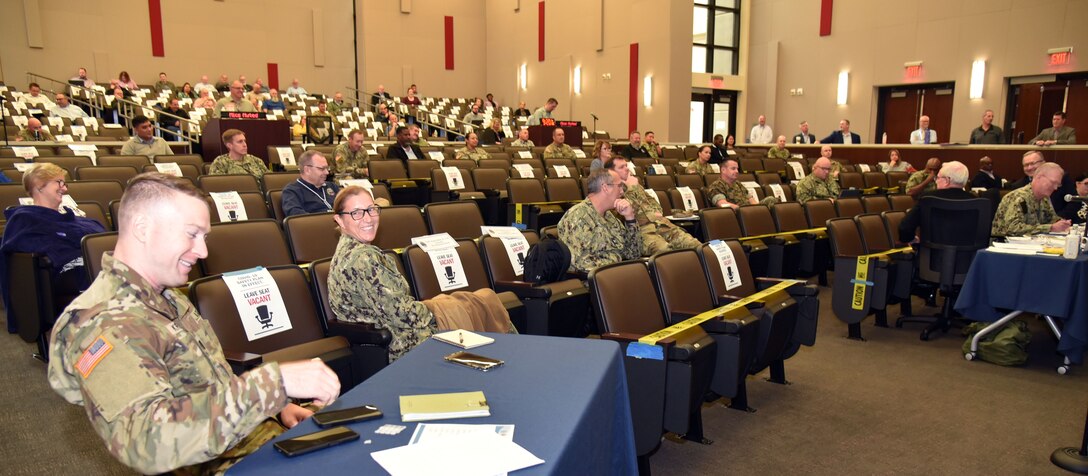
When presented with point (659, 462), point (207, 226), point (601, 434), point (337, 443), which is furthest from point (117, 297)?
point (659, 462)

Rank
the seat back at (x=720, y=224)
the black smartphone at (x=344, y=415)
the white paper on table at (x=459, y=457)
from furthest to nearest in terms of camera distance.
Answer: the seat back at (x=720, y=224), the black smartphone at (x=344, y=415), the white paper on table at (x=459, y=457)

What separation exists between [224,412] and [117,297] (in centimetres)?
36

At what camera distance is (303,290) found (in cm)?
294

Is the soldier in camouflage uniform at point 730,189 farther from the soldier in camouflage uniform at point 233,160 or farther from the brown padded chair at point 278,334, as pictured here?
the brown padded chair at point 278,334

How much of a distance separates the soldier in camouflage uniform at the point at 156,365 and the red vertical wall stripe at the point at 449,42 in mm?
20095

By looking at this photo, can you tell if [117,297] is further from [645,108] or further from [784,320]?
[645,108]

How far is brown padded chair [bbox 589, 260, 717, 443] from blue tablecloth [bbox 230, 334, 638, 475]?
53cm

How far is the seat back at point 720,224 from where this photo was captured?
5.21 m

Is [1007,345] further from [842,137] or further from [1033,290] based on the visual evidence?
[842,137]

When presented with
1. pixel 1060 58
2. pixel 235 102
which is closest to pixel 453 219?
pixel 235 102

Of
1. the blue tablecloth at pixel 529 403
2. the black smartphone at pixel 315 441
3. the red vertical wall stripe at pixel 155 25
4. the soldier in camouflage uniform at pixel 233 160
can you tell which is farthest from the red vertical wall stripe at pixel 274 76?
the black smartphone at pixel 315 441

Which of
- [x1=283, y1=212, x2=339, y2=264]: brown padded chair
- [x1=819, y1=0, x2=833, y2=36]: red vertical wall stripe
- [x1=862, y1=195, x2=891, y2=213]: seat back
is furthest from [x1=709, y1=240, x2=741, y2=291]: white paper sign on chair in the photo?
[x1=819, y1=0, x2=833, y2=36]: red vertical wall stripe

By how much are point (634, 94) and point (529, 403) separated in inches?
599

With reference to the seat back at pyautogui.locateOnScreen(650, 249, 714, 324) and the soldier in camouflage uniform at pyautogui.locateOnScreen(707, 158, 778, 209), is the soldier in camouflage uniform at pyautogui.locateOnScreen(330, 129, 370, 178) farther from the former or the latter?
the seat back at pyautogui.locateOnScreen(650, 249, 714, 324)
